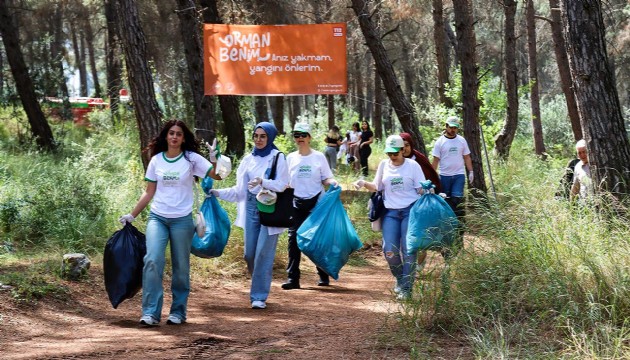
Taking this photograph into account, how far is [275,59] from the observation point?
1472 centimetres

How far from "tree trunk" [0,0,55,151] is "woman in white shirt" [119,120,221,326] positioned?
46.1ft

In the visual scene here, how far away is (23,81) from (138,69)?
11166 millimetres

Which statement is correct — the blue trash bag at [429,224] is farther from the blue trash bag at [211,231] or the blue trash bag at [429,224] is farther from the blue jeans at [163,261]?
the blue jeans at [163,261]

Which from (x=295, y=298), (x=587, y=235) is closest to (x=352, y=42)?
(x=295, y=298)

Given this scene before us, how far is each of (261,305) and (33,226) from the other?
3856 mm

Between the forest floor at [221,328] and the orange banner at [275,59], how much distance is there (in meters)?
5.43

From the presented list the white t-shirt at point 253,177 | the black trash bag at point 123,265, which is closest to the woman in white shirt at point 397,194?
the white t-shirt at point 253,177

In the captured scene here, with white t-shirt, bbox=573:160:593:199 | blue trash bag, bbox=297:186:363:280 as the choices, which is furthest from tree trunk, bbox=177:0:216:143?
white t-shirt, bbox=573:160:593:199

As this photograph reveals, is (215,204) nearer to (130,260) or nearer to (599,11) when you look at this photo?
(130,260)

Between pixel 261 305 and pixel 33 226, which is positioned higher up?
pixel 33 226

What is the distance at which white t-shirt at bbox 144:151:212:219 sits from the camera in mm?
7297

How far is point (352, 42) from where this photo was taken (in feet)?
97.1

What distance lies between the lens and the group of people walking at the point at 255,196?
7.31m

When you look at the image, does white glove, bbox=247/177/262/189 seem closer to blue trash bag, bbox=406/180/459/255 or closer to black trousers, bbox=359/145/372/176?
blue trash bag, bbox=406/180/459/255
